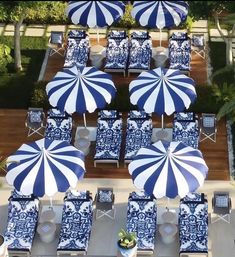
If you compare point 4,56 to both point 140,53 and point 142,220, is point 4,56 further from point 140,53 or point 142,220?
point 142,220

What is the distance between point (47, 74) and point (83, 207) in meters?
7.80

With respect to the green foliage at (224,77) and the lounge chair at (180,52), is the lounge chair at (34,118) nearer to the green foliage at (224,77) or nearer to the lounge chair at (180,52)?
the lounge chair at (180,52)

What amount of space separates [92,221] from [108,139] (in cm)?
320

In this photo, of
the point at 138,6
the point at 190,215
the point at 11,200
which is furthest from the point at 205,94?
the point at 11,200

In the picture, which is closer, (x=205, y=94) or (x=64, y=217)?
(x=64, y=217)

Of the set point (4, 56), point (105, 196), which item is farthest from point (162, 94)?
point (4, 56)

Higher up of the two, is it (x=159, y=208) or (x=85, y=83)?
(x=85, y=83)

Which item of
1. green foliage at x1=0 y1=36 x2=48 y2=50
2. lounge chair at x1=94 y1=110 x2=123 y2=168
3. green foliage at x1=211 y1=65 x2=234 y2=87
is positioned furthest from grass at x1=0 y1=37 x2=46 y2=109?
green foliage at x1=211 y1=65 x2=234 y2=87

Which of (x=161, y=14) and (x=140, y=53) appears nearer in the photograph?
(x=161, y=14)

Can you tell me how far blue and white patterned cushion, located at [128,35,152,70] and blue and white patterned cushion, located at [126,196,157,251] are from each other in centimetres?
711

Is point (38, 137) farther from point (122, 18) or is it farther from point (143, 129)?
point (122, 18)

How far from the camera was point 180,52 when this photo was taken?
2611 cm

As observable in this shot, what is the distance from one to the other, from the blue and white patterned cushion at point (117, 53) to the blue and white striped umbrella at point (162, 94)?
3.64 meters

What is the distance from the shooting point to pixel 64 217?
2042cm
